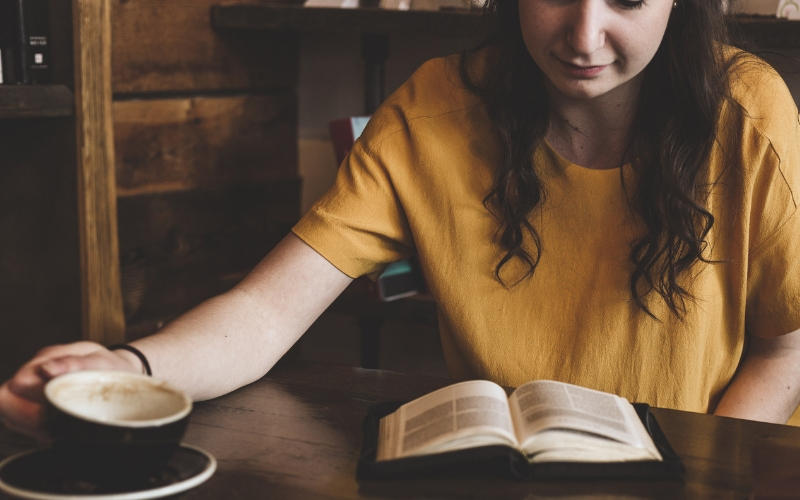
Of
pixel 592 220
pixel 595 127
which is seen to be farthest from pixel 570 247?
pixel 595 127

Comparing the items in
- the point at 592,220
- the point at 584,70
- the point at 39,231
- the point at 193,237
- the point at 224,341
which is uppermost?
the point at 584,70

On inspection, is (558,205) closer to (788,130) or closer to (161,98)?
(788,130)

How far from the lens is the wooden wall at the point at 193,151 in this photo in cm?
189

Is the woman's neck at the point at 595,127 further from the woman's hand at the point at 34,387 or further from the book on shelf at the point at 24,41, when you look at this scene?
the book on shelf at the point at 24,41

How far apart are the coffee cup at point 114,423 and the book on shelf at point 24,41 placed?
104 centimetres

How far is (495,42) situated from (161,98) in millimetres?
961

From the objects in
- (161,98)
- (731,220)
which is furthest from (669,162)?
(161,98)

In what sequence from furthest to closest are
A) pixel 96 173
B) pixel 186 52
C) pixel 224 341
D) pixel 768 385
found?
pixel 186 52 → pixel 96 173 → pixel 768 385 → pixel 224 341

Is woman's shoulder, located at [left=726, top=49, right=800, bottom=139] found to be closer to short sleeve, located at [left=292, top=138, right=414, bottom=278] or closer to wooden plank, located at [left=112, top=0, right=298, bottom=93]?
short sleeve, located at [left=292, top=138, right=414, bottom=278]

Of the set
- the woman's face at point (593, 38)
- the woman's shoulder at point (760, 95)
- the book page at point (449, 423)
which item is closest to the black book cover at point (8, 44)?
the woman's face at point (593, 38)

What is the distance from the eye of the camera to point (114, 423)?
669mm

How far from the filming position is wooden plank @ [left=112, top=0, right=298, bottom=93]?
1854mm

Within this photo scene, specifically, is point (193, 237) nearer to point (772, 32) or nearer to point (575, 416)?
point (772, 32)

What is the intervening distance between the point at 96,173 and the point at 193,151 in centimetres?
40
